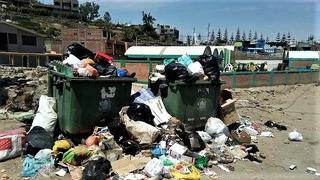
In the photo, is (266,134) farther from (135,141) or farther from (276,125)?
(135,141)

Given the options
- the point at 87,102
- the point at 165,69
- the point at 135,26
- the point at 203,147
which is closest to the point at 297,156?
the point at 203,147

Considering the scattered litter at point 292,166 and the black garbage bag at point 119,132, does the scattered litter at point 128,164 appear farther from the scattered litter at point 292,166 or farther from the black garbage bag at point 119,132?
the scattered litter at point 292,166

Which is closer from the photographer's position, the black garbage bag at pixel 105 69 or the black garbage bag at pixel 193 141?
the black garbage bag at pixel 193 141

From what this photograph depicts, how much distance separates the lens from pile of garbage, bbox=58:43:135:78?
20.6 ft

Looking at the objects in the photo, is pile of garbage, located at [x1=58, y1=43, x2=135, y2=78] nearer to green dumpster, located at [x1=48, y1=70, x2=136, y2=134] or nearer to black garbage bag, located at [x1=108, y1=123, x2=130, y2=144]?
green dumpster, located at [x1=48, y1=70, x2=136, y2=134]

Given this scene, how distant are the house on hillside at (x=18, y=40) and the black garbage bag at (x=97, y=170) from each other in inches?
1116

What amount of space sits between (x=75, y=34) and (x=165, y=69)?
39.4m

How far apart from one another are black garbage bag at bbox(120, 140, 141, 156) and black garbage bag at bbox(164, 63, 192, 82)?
154cm

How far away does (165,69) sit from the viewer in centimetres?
726

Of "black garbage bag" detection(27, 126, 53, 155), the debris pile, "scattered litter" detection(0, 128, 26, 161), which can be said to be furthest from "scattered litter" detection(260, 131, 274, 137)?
"scattered litter" detection(0, 128, 26, 161)

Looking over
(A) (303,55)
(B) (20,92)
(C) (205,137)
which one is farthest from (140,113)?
(A) (303,55)

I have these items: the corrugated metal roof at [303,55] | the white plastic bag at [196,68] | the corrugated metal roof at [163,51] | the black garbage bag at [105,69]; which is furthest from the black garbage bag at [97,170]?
the corrugated metal roof at [303,55]

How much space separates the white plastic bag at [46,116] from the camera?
21.0 feet

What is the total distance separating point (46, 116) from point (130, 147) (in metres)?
1.52
